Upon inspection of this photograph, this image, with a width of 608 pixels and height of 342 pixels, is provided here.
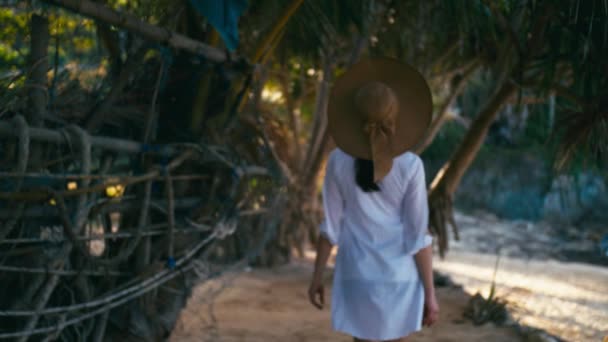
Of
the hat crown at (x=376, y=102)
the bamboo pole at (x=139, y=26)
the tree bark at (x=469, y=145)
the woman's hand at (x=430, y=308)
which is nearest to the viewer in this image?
the hat crown at (x=376, y=102)

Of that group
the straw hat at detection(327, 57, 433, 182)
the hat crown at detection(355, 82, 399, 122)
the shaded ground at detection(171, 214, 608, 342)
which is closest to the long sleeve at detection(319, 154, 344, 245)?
the straw hat at detection(327, 57, 433, 182)

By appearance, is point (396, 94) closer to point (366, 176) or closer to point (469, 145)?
point (366, 176)

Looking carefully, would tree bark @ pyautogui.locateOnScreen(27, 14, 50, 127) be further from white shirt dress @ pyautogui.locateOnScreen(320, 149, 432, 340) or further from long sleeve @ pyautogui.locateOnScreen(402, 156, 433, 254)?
long sleeve @ pyautogui.locateOnScreen(402, 156, 433, 254)

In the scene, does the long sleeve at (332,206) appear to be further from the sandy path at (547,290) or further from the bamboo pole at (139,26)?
the sandy path at (547,290)

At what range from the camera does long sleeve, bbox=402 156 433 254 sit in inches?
77.4

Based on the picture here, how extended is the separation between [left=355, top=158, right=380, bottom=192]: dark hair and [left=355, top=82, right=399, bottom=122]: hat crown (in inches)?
5.4

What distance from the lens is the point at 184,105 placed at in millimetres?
3137

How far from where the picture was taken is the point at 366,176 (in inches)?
78.6

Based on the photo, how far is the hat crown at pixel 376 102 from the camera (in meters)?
1.94

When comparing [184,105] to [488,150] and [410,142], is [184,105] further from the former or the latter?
[488,150]

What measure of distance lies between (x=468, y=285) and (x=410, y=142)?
193 inches

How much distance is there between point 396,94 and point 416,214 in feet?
1.29

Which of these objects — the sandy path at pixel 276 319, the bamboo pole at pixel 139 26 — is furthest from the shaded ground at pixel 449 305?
the bamboo pole at pixel 139 26

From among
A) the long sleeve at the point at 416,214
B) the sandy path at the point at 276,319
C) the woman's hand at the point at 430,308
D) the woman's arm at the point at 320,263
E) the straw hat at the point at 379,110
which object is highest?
the straw hat at the point at 379,110
